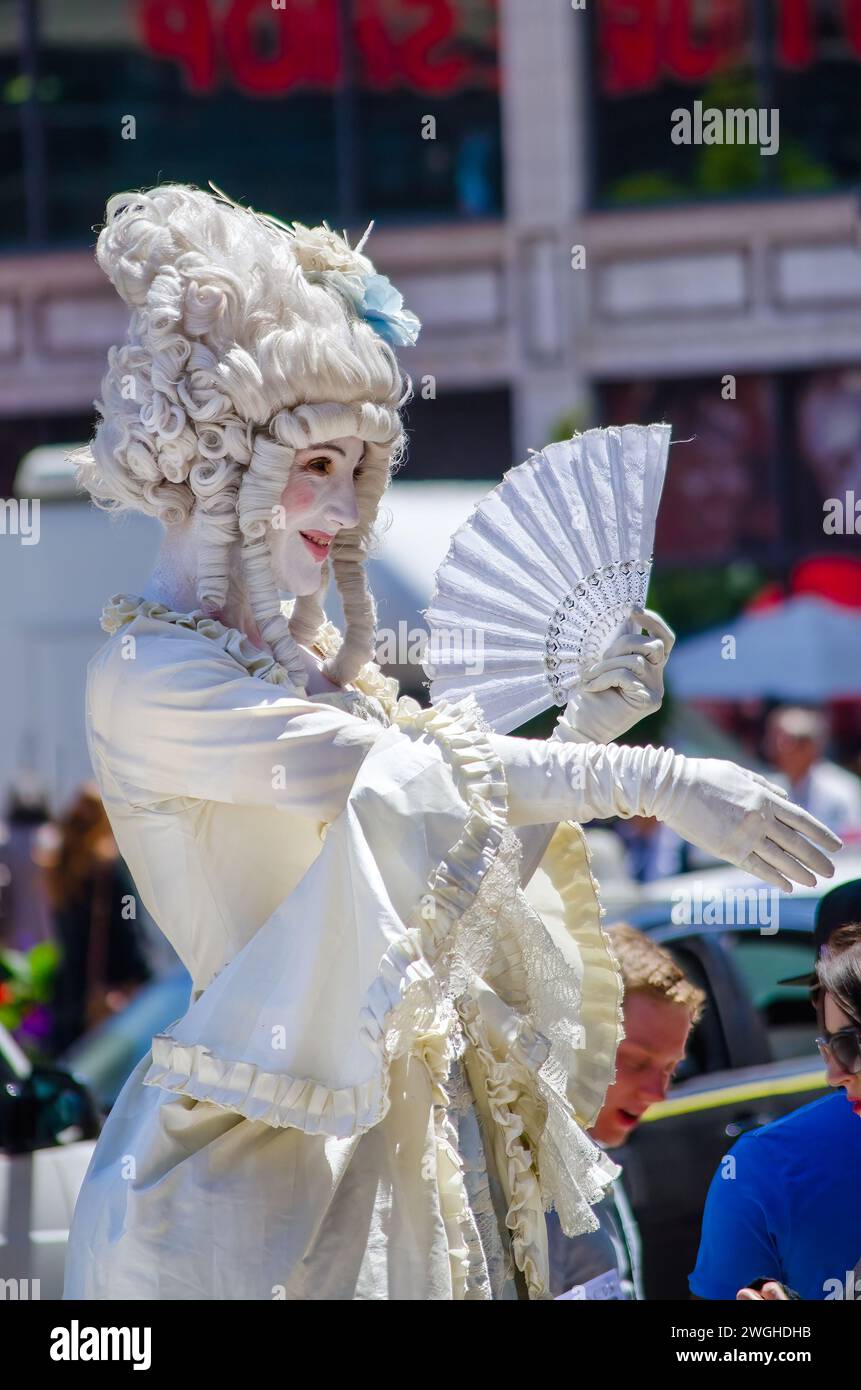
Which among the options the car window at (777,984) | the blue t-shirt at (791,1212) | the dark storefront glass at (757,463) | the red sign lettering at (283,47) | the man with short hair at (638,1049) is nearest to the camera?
the blue t-shirt at (791,1212)

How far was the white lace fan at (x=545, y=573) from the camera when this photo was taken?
2811 mm

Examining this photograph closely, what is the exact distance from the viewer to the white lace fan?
2.81 meters

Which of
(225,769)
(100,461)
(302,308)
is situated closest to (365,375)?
(302,308)

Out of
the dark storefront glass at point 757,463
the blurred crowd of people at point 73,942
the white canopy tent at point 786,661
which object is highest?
the dark storefront glass at point 757,463

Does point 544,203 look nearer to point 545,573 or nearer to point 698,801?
point 545,573

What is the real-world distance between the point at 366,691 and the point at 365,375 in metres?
0.45

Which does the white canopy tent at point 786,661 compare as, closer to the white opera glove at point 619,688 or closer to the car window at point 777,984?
the car window at point 777,984

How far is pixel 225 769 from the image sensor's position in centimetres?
249

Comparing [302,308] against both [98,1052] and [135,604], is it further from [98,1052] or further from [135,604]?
→ [98,1052]

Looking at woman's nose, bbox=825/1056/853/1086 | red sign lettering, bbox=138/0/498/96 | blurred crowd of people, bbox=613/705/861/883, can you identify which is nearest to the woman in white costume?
woman's nose, bbox=825/1056/853/1086

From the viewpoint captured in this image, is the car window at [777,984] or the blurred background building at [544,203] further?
the blurred background building at [544,203]

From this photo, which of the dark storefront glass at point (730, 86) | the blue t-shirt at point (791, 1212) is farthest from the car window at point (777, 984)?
the dark storefront glass at point (730, 86)

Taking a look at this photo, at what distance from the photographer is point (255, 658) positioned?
2592mm

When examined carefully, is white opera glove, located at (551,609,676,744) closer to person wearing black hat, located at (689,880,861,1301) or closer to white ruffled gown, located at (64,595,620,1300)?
white ruffled gown, located at (64,595,620,1300)
